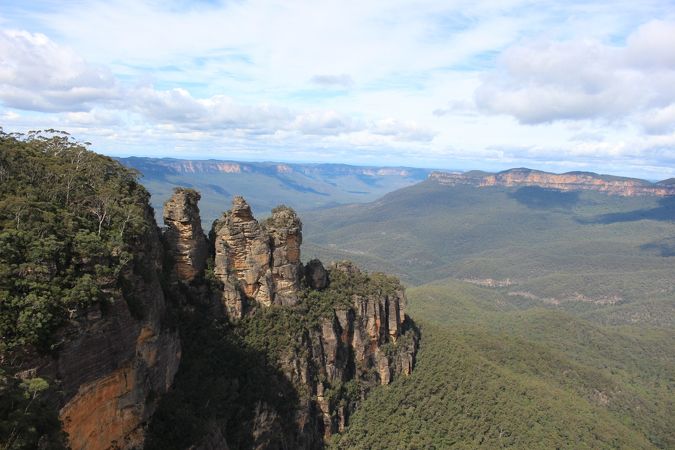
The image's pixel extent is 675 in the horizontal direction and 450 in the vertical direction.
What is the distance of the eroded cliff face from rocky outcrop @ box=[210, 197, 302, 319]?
1232 centimetres

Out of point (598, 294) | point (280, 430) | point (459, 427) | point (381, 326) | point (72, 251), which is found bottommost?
point (598, 294)

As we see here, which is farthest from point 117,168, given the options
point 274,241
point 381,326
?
point 381,326

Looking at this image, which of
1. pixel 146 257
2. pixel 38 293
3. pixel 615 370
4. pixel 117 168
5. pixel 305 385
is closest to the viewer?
pixel 38 293

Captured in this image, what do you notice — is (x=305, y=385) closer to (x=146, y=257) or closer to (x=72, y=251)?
(x=146, y=257)

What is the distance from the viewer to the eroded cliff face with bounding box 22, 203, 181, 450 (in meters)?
18.8

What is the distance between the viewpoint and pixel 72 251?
838 inches

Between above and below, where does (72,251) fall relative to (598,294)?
above

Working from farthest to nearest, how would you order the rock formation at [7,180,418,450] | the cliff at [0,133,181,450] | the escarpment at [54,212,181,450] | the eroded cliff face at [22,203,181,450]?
1. the rock formation at [7,180,418,450]
2. the escarpment at [54,212,181,450]
3. the eroded cliff face at [22,203,181,450]
4. the cliff at [0,133,181,450]

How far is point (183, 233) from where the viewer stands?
37594 millimetres

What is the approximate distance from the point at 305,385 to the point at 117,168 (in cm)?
2332

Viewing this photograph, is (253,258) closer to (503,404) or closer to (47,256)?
(47,256)

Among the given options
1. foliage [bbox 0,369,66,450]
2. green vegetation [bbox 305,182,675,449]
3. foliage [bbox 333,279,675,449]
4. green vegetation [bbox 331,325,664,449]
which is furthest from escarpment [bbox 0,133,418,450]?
green vegetation [bbox 305,182,675,449]

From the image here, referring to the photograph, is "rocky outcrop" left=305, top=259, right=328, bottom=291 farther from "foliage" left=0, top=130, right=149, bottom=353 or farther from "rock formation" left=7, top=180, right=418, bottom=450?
"foliage" left=0, top=130, right=149, bottom=353

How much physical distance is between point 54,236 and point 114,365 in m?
6.58
